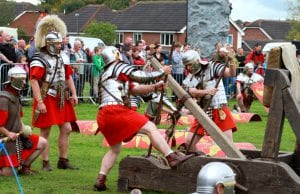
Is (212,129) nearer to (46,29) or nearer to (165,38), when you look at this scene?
(46,29)

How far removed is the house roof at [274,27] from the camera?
10074cm

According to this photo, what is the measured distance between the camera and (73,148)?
13117 millimetres

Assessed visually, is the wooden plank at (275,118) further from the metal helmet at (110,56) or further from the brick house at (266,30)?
the brick house at (266,30)

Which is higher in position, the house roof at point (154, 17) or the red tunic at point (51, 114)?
the red tunic at point (51, 114)

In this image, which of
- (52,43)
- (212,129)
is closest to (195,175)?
(212,129)

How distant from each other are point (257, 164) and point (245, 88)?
13118 millimetres

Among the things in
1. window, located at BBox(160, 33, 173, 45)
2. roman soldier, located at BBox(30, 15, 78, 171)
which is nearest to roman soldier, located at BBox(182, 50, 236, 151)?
roman soldier, located at BBox(30, 15, 78, 171)

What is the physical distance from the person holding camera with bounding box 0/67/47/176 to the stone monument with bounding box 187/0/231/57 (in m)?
10.1

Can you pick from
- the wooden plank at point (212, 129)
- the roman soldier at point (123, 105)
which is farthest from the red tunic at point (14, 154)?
the wooden plank at point (212, 129)

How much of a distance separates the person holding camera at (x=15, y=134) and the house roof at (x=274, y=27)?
90523 mm

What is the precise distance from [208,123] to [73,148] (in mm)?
4631

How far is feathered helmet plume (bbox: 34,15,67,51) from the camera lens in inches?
425

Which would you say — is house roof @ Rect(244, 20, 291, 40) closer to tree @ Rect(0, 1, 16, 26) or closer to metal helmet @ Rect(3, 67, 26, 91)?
tree @ Rect(0, 1, 16, 26)

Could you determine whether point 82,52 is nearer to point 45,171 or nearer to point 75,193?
point 45,171
